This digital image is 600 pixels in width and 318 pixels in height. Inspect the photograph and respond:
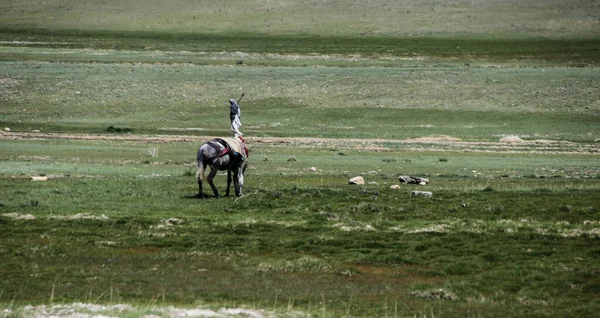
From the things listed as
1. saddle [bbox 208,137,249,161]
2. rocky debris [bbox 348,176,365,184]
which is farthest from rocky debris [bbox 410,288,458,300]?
rocky debris [bbox 348,176,365,184]

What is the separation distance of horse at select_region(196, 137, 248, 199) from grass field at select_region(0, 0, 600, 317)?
2.37ft

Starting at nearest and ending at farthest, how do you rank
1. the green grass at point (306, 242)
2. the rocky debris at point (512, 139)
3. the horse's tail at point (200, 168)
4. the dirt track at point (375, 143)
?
1. the green grass at point (306, 242)
2. the horse's tail at point (200, 168)
3. the dirt track at point (375, 143)
4. the rocky debris at point (512, 139)

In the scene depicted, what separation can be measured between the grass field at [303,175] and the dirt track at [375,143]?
0.22 metres

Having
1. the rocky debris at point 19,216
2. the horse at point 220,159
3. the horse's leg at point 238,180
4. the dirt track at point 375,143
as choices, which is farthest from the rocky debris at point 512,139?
the rocky debris at point 19,216

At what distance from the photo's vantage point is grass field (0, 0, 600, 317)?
16.0 m

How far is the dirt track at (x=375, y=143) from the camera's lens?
42.7 meters

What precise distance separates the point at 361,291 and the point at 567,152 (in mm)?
28628

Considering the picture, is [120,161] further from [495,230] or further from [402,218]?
[495,230]

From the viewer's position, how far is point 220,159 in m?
25.6

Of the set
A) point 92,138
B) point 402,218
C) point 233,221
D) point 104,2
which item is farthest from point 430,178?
point 104,2

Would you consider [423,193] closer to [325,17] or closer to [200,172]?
[200,172]

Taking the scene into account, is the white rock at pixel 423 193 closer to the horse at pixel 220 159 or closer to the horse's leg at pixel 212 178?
the horse at pixel 220 159

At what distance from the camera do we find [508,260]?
18344 millimetres

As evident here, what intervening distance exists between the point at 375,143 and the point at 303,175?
502 inches
